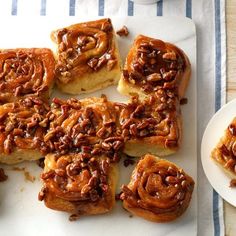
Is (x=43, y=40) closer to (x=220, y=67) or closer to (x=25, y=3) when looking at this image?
(x=25, y=3)

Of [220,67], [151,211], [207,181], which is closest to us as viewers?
[151,211]

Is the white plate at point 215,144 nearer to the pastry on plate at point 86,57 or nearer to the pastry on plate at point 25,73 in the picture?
the pastry on plate at point 86,57

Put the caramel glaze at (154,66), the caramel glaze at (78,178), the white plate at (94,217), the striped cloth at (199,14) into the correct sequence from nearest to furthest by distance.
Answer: the caramel glaze at (78,178) < the white plate at (94,217) < the caramel glaze at (154,66) < the striped cloth at (199,14)

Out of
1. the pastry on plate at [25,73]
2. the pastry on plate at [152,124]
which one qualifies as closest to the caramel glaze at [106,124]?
the pastry on plate at [152,124]

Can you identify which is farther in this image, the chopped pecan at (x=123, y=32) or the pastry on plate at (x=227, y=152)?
the chopped pecan at (x=123, y=32)

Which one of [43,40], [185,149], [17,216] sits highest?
[43,40]

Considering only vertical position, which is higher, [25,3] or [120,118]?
[25,3]

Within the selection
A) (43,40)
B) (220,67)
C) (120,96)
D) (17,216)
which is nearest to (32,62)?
(43,40)

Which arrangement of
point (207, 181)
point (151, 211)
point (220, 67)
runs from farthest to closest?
point (220, 67)
point (207, 181)
point (151, 211)
